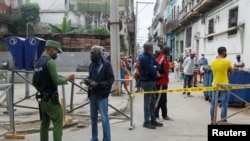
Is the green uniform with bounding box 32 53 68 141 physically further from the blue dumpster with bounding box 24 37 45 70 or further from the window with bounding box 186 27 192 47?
the window with bounding box 186 27 192 47

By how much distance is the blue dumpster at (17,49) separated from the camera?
884cm

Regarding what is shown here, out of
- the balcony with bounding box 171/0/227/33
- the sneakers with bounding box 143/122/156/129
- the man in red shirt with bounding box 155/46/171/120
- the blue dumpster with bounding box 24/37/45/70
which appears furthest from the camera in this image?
the balcony with bounding box 171/0/227/33

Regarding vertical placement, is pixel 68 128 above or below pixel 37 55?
below

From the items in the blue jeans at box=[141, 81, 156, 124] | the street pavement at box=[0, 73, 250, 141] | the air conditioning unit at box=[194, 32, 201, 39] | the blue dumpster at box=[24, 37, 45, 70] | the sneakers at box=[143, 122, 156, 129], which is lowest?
the street pavement at box=[0, 73, 250, 141]

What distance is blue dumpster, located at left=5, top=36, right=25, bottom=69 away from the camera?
→ 8.84 meters

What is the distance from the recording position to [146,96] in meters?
7.00

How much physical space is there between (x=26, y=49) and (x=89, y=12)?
2799 cm

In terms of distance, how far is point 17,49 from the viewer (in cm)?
900

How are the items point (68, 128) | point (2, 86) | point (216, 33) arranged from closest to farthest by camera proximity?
1. point (2, 86)
2. point (68, 128)
3. point (216, 33)

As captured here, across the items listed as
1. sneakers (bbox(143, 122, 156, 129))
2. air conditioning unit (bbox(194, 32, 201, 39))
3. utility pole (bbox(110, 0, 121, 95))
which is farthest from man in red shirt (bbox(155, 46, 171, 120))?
air conditioning unit (bbox(194, 32, 201, 39))

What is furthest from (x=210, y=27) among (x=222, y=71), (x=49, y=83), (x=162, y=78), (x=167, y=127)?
(x=49, y=83)

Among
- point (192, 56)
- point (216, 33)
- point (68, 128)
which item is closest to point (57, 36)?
point (216, 33)

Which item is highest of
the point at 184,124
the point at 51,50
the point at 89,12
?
the point at 89,12

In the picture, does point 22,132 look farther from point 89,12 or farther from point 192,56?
point 89,12
